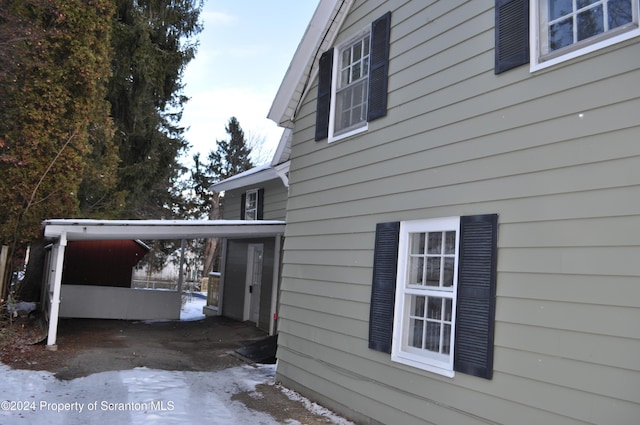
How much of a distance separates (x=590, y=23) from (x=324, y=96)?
3629 mm

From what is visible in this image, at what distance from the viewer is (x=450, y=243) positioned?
453 centimetres

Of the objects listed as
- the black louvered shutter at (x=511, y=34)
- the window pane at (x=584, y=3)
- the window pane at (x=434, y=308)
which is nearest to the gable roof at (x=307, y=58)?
the black louvered shutter at (x=511, y=34)

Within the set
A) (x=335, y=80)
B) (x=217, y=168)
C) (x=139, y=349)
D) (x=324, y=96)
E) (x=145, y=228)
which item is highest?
(x=217, y=168)

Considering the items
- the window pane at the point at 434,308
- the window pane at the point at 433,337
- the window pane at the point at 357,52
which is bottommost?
the window pane at the point at 433,337

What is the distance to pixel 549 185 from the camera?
3.61 metres

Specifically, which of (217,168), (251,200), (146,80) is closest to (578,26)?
(251,200)

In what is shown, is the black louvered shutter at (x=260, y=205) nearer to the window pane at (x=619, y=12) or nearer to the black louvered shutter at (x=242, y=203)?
the black louvered shutter at (x=242, y=203)

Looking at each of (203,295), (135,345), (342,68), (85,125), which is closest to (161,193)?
(203,295)

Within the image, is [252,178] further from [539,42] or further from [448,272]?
[539,42]

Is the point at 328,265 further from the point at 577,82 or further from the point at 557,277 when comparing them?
the point at 577,82

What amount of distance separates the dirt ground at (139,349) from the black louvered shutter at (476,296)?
6.90 ft

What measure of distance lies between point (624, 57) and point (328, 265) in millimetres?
Result: 3893

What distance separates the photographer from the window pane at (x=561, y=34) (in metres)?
3.69

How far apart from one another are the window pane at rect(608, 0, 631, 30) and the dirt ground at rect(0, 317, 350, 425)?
453 cm
